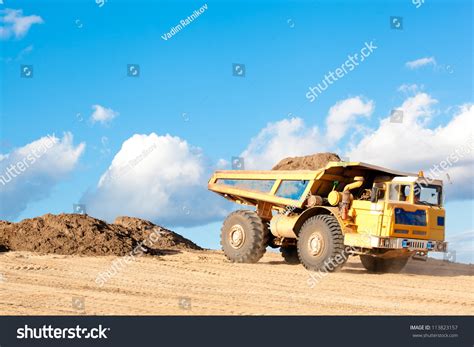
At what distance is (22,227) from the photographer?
21.1m

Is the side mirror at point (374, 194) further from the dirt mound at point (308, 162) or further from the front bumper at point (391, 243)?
the dirt mound at point (308, 162)

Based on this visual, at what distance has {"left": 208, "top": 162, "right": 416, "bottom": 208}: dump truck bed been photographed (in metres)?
16.3

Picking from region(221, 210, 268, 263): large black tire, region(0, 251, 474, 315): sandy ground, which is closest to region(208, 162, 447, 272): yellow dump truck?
region(221, 210, 268, 263): large black tire

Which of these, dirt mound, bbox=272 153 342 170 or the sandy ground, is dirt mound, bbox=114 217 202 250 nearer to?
the sandy ground

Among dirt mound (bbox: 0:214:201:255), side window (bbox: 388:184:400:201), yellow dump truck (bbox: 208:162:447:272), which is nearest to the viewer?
yellow dump truck (bbox: 208:162:447:272)

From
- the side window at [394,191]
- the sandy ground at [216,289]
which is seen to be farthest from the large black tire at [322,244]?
the side window at [394,191]

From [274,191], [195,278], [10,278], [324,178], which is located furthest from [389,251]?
[10,278]

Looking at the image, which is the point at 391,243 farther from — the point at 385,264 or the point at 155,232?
the point at 155,232

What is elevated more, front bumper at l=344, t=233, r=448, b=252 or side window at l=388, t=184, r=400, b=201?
side window at l=388, t=184, r=400, b=201

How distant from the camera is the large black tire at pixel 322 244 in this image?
15.2 metres

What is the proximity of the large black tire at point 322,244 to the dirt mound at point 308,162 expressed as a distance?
13.7ft
